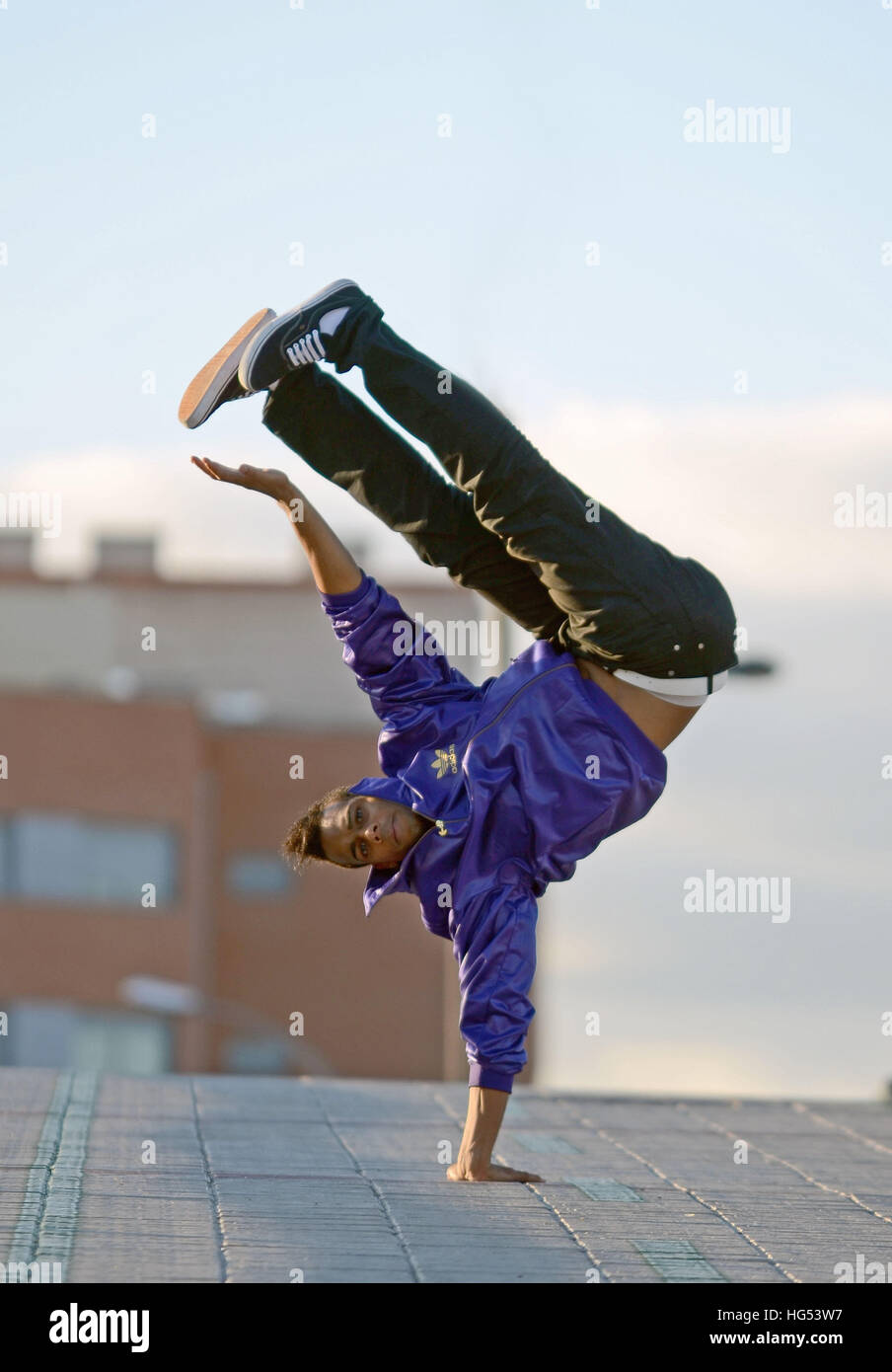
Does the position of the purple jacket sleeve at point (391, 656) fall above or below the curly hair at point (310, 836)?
above

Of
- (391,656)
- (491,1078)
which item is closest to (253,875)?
(391,656)

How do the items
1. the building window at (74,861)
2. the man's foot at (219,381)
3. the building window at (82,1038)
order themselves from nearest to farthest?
the man's foot at (219,381)
the building window at (82,1038)
the building window at (74,861)

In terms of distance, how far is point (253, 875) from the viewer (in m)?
33.8

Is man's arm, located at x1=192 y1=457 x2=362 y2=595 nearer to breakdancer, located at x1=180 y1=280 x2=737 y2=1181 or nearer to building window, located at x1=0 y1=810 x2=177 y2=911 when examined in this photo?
breakdancer, located at x1=180 y1=280 x2=737 y2=1181

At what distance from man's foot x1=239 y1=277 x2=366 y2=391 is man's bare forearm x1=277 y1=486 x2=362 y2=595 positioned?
13.3 inches

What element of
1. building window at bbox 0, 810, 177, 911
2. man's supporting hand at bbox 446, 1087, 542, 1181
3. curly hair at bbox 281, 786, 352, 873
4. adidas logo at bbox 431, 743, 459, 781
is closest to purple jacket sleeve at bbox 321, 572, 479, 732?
adidas logo at bbox 431, 743, 459, 781

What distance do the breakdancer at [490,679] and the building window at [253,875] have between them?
28.6 m

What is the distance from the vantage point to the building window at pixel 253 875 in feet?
111

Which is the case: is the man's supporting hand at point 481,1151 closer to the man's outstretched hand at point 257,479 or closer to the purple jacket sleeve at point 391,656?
the purple jacket sleeve at point 391,656

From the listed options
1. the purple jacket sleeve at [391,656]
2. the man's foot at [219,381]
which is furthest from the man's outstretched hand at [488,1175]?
the man's foot at [219,381]

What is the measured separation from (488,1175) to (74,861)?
2599cm
